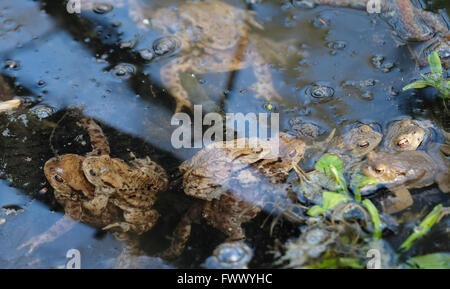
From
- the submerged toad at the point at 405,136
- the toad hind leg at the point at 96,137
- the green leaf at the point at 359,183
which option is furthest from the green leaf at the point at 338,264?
the toad hind leg at the point at 96,137

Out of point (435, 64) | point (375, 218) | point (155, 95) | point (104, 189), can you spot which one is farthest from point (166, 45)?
point (375, 218)

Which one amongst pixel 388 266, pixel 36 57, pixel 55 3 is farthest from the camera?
pixel 55 3

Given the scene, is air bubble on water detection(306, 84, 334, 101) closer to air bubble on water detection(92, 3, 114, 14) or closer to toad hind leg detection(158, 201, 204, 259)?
toad hind leg detection(158, 201, 204, 259)

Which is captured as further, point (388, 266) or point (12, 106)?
point (12, 106)

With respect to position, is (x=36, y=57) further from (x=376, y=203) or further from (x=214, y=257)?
(x=376, y=203)

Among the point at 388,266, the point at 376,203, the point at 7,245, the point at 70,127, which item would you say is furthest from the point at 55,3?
the point at 388,266
